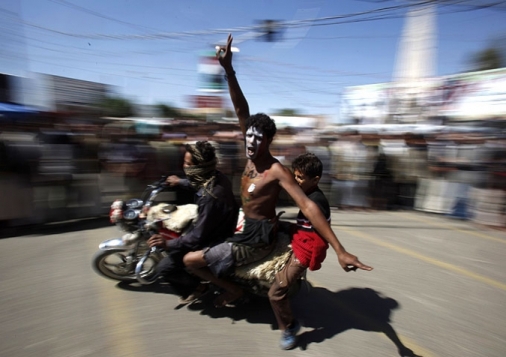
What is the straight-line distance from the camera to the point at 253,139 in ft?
9.09

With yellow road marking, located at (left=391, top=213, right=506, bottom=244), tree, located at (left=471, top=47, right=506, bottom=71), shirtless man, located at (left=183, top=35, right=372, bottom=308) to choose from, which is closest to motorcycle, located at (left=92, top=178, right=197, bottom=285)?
shirtless man, located at (left=183, top=35, right=372, bottom=308)

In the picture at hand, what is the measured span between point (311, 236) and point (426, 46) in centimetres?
1824

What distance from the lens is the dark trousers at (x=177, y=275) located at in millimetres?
3172

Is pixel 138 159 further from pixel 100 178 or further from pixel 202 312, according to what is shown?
pixel 202 312

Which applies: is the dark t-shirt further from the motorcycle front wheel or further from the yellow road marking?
the yellow road marking

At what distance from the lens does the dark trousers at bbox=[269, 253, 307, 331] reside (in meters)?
2.79

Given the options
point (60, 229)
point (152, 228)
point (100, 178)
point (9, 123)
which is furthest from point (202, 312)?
point (9, 123)

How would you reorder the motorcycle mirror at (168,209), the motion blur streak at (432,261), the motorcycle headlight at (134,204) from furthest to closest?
the motion blur streak at (432,261) < the motorcycle headlight at (134,204) < the motorcycle mirror at (168,209)

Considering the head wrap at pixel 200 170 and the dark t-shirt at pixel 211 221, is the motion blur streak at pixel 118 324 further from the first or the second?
the head wrap at pixel 200 170

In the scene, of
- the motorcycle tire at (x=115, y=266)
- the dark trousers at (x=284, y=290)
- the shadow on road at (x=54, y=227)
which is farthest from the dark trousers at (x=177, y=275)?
the shadow on road at (x=54, y=227)

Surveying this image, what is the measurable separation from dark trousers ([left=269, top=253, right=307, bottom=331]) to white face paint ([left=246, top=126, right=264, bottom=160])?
0.95 metres

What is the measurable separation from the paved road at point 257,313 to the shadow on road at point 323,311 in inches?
0.4

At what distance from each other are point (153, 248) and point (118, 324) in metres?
0.74

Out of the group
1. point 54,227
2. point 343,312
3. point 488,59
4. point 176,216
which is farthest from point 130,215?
point 488,59
